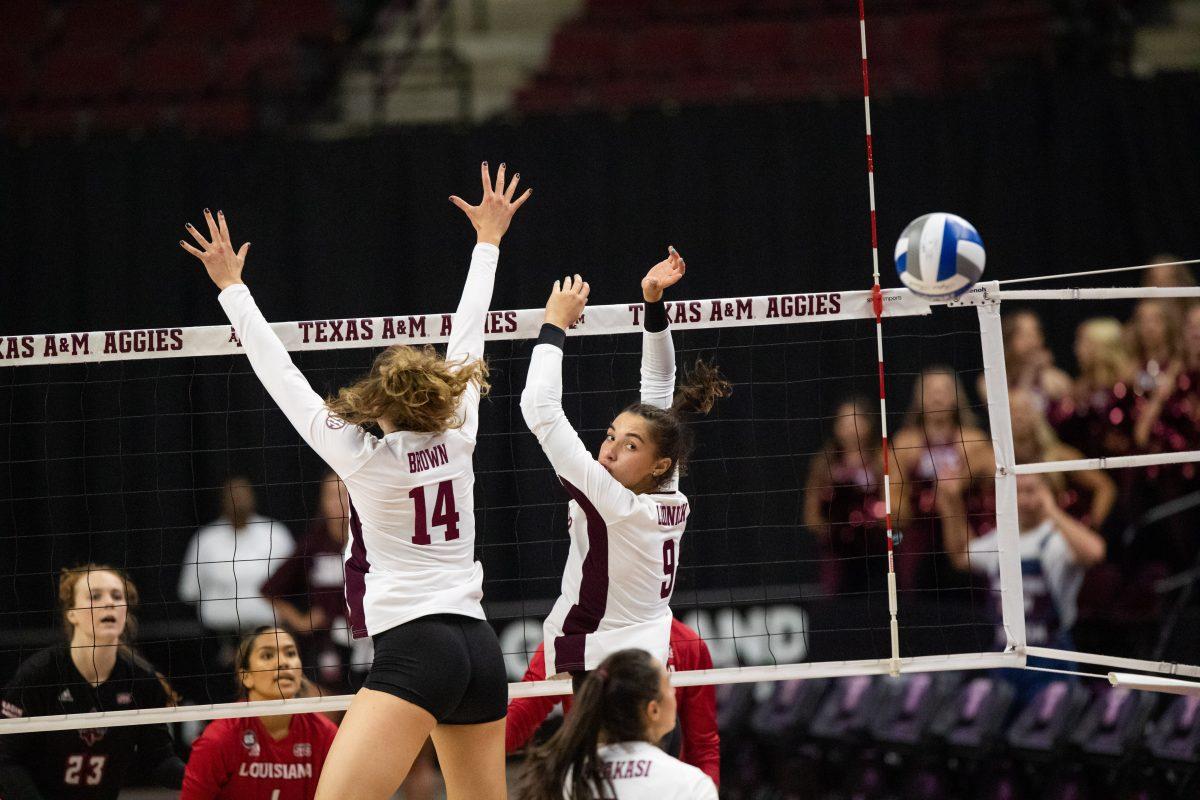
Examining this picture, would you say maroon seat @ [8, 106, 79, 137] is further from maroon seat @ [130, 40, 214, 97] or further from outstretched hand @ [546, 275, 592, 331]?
outstretched hand @ [546, 275, 592, 331]

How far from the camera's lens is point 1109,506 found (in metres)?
8.34

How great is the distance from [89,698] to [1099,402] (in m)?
5.96

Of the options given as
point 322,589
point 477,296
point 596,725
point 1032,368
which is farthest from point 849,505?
point 596,725

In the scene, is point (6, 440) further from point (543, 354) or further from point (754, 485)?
point (543, 354)

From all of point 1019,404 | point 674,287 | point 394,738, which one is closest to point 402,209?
point 674,287

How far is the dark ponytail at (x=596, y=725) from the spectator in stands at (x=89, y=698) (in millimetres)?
2623

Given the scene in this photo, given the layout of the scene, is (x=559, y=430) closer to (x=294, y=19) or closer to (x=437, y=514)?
(x=437, y=514)

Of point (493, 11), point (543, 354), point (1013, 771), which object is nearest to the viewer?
point (543, 354)

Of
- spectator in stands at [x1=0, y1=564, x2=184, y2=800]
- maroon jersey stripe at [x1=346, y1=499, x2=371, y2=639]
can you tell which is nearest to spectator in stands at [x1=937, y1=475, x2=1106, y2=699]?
maroon jersey stripe at [x1=346, y1=499, x2=371, y2=639]

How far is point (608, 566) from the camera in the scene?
491 centimetres

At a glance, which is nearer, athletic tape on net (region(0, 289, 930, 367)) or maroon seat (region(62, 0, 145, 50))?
athletic tape on net (region(0, 289, 930, 367))

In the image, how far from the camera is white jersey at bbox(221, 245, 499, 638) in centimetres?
425

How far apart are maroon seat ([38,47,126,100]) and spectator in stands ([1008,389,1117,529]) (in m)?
7.21

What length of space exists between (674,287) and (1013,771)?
3900mm
